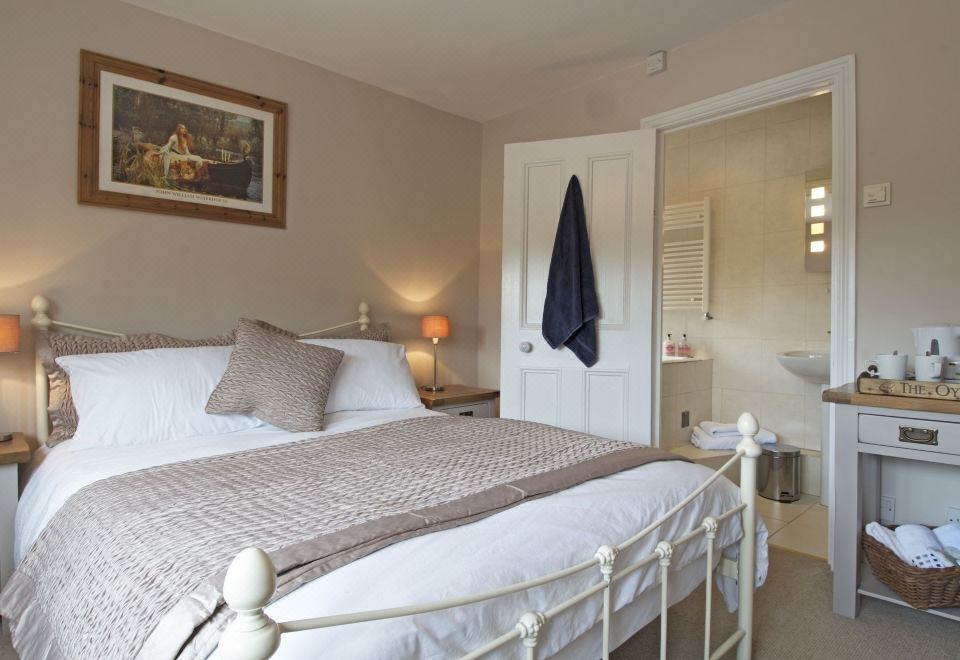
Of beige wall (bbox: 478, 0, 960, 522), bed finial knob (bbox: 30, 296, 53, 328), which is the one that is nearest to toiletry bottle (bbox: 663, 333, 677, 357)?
beige wall (bbox: 478, 0, 960, 522)

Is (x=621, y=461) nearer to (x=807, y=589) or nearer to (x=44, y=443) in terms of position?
(x=807, y=589)

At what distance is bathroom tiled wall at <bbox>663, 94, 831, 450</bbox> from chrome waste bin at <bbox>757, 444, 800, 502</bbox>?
360 millimetres

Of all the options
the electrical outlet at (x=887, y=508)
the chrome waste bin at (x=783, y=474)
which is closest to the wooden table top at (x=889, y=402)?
the electrical outlet at (x=887, y=508)

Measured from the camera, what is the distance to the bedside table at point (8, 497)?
1.95m

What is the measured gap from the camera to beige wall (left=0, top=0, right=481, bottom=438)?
2.38 m

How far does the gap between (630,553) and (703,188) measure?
145 inches

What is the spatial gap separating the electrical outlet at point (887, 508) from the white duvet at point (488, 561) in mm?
939

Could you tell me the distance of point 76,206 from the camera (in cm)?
250

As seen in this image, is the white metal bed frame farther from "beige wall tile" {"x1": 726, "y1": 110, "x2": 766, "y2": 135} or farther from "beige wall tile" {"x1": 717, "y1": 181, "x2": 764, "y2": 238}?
"beige wall tile" {"x1": 726, "y1": 110, "x2": 766, "y2": 135}

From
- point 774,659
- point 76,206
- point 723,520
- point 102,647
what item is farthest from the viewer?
point 76,206

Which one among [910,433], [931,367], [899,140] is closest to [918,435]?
[910,433]

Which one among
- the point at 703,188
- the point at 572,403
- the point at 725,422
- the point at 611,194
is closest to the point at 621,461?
the point at 572,403

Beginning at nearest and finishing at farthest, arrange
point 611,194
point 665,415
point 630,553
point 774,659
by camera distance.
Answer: point 630,553 → point 774,659 → point 611,194 → point 665,415

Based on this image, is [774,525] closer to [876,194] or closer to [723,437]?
[723,437]
